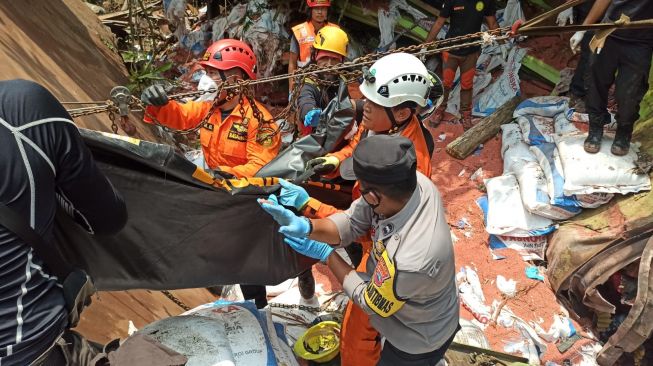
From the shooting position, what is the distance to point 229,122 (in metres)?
3.33

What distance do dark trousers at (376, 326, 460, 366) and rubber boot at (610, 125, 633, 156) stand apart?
3.05 m

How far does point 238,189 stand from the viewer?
2.71 metres

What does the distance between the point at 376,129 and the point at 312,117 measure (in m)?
0.99

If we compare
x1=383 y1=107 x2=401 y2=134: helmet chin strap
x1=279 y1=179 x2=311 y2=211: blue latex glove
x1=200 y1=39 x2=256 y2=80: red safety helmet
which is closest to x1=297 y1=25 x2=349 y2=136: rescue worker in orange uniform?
x1=200 y1=39 x2=256 y2=80: red safety helmet

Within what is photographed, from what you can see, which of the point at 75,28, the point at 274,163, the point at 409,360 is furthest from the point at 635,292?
the point at 75,28

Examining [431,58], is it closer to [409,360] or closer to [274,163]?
[274,163]

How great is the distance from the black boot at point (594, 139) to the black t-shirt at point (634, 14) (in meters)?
0.84

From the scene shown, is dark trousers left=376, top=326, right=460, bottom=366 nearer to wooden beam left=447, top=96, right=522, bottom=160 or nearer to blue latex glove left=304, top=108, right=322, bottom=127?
blue latex glove left=304, top=108, right=322, bottom=127

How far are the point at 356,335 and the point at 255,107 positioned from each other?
1.54 meters

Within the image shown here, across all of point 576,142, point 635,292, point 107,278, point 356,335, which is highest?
point 107,278

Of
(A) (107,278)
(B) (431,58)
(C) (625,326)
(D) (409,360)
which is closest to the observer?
(D) (409,360)

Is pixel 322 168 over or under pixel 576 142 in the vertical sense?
over

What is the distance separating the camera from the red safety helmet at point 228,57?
11.1ft

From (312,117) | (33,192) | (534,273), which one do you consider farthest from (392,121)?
(534,273)
